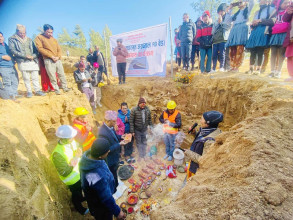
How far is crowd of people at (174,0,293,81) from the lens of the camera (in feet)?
14.4

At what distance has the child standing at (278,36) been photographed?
171 inches

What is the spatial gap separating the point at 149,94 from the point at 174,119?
8.33 feet

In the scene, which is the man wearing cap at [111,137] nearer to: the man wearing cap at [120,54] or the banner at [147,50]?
the man wearing cap at [120,54]

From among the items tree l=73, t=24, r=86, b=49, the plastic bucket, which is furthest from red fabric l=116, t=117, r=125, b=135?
tree l=73, t=24, r=86, b=49

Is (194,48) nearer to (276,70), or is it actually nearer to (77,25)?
(276,70)

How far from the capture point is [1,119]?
2812 mm

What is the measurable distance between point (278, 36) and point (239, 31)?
136cm

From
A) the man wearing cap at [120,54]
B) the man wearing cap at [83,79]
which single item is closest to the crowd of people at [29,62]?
the man wearing cap at [83,79]

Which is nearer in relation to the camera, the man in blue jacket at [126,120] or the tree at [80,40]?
the man in blue jacket at [126,120]

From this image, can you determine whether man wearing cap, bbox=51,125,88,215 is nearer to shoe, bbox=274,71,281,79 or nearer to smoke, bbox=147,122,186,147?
smoke, bbox=147,122,186,147

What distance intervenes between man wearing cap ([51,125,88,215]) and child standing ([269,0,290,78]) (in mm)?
6653

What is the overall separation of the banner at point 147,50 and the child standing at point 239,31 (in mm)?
2820

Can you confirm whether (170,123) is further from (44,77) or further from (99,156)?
(44,77)

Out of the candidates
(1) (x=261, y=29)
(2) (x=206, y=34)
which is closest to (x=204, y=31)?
(2) (x=206, y=34)
